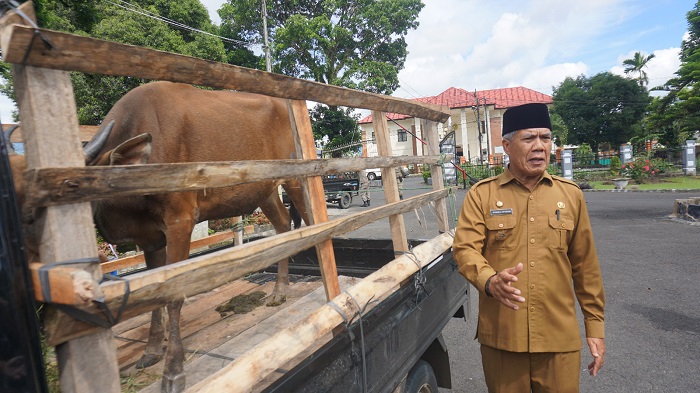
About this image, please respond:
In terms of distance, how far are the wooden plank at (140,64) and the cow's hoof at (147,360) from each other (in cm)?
173

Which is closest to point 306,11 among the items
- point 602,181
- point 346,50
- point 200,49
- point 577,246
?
point 346,50

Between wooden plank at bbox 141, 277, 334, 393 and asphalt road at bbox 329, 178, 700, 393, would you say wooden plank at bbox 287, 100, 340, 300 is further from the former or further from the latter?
asphalt road at bbox 329, 178, 700, 393

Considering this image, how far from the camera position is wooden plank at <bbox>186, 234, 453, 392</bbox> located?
4.06 feet

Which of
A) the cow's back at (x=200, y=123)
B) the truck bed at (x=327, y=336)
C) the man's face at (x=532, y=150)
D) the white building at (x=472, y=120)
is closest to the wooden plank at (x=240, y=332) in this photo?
the truck bed at (x=327, y=336)

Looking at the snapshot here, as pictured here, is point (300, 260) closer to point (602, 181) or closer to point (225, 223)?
point (225, 223)

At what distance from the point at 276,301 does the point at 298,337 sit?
1.75 meters

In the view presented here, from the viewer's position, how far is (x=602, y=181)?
20.5 metres

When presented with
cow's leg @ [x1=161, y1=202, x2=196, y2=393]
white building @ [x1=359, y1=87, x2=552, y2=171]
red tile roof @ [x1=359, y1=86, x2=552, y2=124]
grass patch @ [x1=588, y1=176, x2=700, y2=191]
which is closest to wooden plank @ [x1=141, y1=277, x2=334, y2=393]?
cow's leg @ [x1=161, y1=202, x2=196, y2=393]

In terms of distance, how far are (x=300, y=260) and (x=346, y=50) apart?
939 inches

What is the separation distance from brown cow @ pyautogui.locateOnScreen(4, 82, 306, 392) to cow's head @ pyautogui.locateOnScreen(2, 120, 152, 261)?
1.84 feet

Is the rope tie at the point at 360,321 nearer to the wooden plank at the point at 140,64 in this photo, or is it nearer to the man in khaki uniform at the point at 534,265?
the man in khaki uniform at the point at 534,265

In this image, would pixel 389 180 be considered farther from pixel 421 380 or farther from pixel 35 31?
pixel 35 31

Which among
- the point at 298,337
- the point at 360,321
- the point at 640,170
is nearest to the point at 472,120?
the point at 640,170

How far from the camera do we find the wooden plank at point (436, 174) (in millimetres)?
3330
